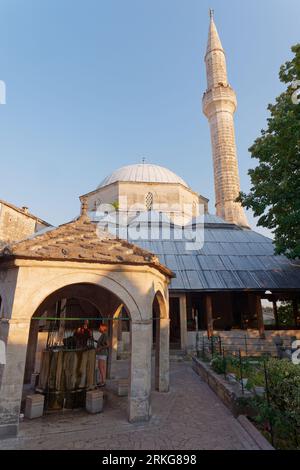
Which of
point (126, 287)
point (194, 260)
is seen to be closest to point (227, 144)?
point (194, 260)

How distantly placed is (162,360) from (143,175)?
2208cm

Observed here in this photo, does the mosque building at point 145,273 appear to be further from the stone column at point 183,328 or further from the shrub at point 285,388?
the shrub at point 285,388

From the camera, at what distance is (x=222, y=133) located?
28.9m

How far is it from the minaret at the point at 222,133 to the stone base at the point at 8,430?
25.4 m

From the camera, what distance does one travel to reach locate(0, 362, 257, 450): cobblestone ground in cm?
524

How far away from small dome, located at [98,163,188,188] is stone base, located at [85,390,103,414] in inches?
851

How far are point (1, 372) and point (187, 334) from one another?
436 inches

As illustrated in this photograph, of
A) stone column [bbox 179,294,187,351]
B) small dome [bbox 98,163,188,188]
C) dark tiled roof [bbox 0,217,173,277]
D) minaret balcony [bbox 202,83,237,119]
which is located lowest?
stone column [bbox 179,294,187,351]

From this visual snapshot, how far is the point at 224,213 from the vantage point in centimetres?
2805

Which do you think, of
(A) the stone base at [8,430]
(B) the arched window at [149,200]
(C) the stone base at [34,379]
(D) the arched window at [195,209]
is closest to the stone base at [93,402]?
(A) the stone base at [8,430]

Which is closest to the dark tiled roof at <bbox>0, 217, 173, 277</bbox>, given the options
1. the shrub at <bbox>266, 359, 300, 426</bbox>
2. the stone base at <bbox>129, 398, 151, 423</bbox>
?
the stone base at <bbox>129, 398, 151, 423</bbox>

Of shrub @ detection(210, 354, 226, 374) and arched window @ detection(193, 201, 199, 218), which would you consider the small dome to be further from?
shrub @ detection(210, 354, 226, 374)

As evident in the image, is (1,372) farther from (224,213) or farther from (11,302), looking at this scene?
(224,213)

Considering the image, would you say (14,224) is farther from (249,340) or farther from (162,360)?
(249,340)
